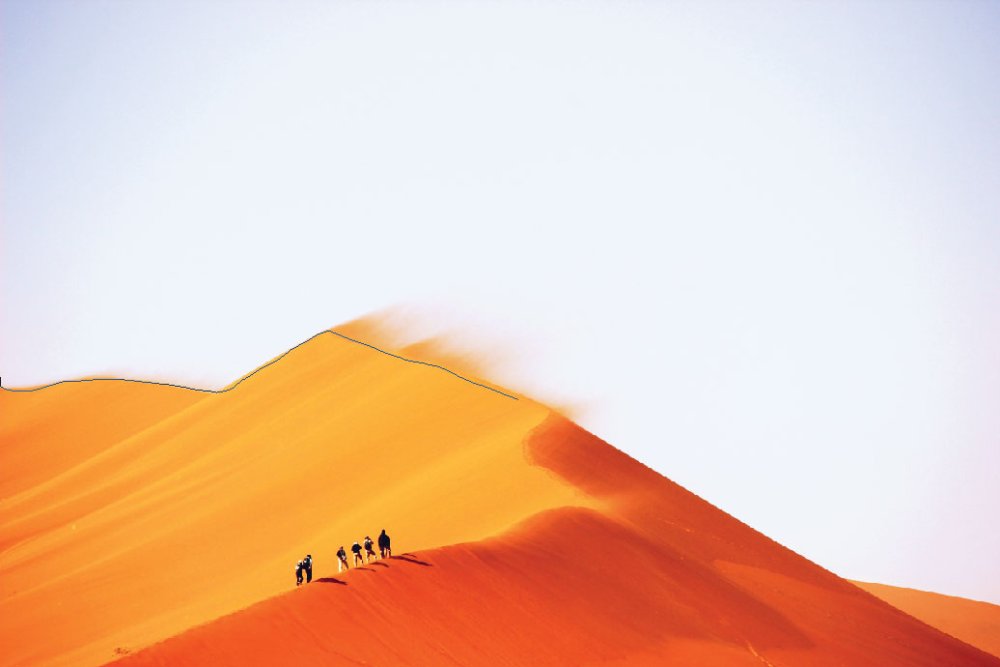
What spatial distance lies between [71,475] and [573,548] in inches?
1424

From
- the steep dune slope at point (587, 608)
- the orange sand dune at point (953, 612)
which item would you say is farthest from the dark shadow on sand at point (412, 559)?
the orange sand dune at point (953, 612)

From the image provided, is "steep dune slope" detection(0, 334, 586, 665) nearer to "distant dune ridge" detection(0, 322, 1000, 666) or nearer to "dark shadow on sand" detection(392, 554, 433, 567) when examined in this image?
"distant dune ridge" detection(0, 322, 1000, 666)

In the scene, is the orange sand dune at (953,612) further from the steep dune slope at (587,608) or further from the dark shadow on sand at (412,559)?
the dark shadow on sand at (412,559)

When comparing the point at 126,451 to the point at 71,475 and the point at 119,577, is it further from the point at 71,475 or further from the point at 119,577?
the point at 119,577

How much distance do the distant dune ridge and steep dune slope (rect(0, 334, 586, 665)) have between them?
0.13 metres

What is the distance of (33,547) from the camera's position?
136 ft

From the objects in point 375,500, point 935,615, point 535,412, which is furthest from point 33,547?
point 935,615

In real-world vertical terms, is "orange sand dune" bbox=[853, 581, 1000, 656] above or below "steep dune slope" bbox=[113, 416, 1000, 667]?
above

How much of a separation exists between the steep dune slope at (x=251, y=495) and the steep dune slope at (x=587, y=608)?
8.01ft

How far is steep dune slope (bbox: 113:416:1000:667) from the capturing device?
1920 centimetres

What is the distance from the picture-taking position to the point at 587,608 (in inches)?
915

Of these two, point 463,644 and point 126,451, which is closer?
point 463,644

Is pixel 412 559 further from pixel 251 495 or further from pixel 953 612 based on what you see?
pixel 953 612

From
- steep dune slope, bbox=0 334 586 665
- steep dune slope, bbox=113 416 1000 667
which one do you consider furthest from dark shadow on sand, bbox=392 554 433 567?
steep dune slope, bbox=0 334 586 665
